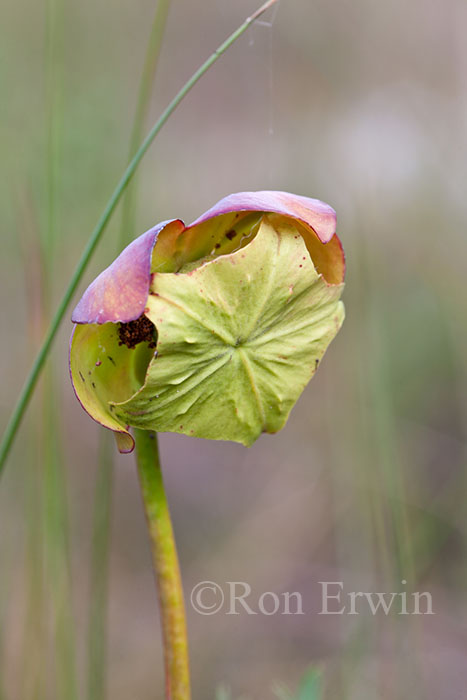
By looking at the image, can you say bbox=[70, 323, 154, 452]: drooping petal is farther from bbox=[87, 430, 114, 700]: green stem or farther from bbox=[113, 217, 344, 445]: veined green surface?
bbox=[87, 430, 114, 700]: green stem

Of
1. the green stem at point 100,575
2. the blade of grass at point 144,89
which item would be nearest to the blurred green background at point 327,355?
the green stem at point 100,575

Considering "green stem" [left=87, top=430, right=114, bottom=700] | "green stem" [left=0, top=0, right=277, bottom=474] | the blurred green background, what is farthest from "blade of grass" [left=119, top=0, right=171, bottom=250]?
the blurred green background

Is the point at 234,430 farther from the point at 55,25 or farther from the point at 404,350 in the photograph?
the point at 404,350

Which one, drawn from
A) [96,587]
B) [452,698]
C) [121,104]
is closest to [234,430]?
[96,587]

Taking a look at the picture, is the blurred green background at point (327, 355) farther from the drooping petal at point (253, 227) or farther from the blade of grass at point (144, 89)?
the drooping petal at point (253, 227)

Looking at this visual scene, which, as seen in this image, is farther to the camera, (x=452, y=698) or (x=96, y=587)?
(x=452, y=698)

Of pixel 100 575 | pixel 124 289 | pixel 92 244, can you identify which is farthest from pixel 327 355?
pixel 124 289
